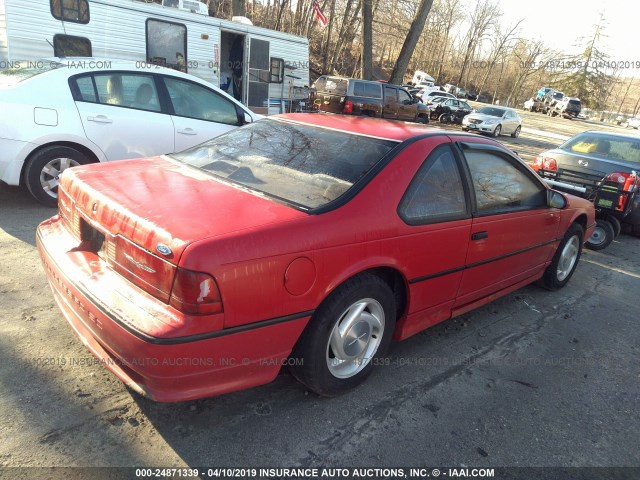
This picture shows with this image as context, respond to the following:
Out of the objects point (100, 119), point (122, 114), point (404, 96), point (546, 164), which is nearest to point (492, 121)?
point (404, 96)

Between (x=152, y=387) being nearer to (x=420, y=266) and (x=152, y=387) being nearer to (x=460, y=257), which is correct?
(x=420, y=266)

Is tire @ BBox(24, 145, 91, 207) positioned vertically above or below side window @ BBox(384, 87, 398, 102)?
below

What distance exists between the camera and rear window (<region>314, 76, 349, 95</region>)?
14805 millimetres

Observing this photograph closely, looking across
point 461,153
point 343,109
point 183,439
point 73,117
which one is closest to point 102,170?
point 183,439

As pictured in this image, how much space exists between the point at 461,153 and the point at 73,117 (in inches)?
161

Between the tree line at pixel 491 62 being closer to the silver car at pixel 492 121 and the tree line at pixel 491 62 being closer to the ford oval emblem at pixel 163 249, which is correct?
the silver car at pixel 492 121

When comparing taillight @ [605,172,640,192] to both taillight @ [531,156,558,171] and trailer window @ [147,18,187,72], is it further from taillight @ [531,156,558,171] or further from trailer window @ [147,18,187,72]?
trailer window @ [147,18,187,72]

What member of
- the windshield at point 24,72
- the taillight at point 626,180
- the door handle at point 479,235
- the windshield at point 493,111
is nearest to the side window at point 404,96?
the windshield at point 493,111

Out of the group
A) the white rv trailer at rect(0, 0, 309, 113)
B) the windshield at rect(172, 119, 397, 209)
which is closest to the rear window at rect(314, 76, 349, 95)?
the white rv trailer at rect(0, 0, 309, 113)

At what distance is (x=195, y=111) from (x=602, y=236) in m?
5.75

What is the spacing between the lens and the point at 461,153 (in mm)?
3057

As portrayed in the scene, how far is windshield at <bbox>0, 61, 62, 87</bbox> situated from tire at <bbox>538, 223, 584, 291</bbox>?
5.68 metres

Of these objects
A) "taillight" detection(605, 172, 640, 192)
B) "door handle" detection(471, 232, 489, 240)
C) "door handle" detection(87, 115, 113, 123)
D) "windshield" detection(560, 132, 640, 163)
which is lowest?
"taillight" detection(605, 172, 640, 192)

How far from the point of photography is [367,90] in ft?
50.3
